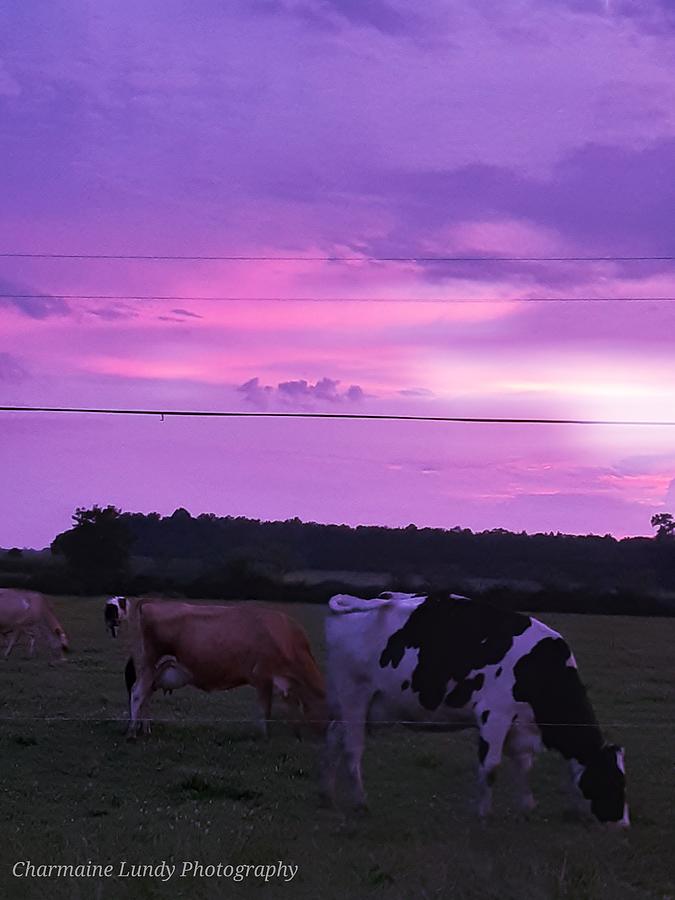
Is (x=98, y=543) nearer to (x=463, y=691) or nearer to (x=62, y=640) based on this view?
(x=62, y=640)

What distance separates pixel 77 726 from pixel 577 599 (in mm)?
11737

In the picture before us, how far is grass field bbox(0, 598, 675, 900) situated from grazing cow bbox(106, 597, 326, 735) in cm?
68

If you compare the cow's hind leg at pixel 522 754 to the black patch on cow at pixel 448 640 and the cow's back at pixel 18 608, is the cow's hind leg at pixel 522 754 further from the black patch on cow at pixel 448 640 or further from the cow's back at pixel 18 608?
the cow's back at pixel 18 608

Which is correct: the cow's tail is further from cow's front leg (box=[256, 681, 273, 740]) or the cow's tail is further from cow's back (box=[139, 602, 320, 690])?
cow's front leg (box=[256, 681, 273, 740])

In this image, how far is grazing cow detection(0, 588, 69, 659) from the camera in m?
23.4

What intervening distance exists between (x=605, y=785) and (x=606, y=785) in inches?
0.4

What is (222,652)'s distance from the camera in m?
15.3

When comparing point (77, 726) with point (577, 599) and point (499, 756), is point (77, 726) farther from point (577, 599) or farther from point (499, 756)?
point (577, 599)

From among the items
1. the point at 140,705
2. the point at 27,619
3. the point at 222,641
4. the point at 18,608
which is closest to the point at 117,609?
the point at 27,619

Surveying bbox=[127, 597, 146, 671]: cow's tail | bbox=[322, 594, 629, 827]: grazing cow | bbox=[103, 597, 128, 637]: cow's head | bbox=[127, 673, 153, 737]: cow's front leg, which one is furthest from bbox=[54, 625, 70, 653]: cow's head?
bbox=[322, 594, 629, 827]: grazing cow

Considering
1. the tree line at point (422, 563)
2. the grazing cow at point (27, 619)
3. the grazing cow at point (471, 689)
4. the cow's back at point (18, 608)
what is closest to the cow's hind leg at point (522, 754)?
the grazing cow at point (471, 689)

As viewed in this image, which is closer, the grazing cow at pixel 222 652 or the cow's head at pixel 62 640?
the grazing cow at pixel 222 652

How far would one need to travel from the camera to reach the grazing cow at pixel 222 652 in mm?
14633

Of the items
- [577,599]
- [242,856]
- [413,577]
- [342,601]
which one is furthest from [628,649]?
[242,856]
